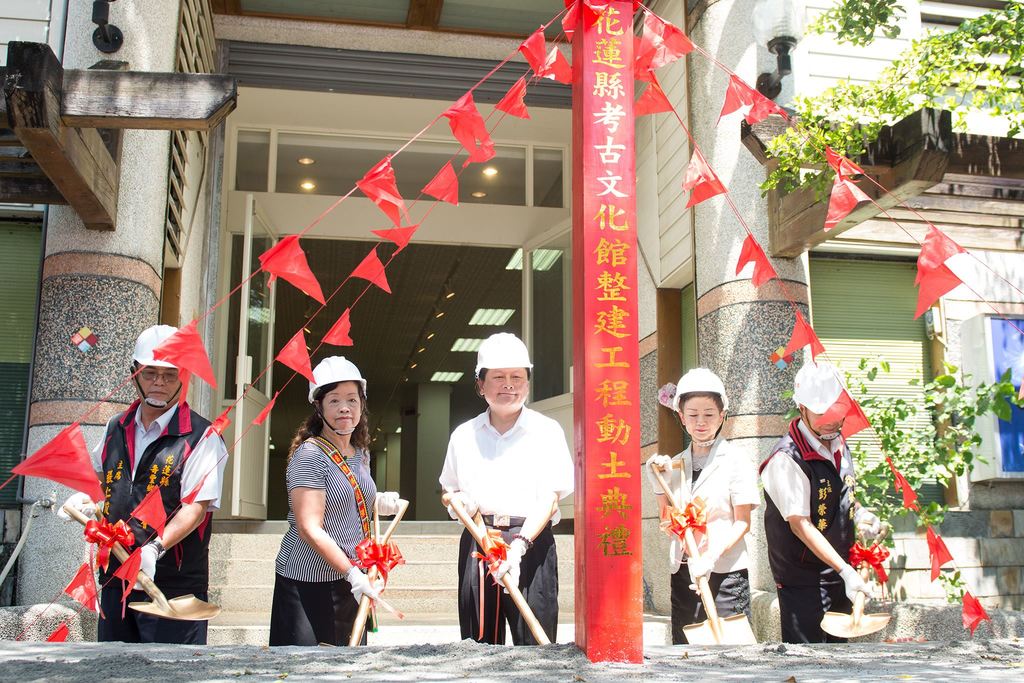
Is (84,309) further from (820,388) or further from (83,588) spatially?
(820,388)

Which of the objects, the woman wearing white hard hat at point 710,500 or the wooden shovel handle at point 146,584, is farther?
the woman wearing white hard hat at point 710,500

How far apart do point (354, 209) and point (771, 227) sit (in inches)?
174

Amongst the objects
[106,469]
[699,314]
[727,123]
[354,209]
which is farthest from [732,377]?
[354,209]

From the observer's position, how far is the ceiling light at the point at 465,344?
15.6m

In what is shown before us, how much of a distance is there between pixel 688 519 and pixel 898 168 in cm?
221

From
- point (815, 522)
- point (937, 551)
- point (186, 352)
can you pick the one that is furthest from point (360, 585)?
point (937, 551)

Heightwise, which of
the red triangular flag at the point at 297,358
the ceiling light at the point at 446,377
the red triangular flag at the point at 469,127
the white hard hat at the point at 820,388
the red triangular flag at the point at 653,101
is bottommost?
the white hard hat at the point at 820,388

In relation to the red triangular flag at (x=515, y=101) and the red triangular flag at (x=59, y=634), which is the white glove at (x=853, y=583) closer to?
the red triangular flag at (x=515, y=101)

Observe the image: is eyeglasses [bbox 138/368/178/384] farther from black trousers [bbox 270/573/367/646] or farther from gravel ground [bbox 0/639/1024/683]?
gravel ground [bbox 0/639/1024/683]

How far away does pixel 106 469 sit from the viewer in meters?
3.47

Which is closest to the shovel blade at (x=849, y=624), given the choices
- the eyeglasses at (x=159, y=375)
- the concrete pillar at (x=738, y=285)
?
the concrete pillar at (x=738, y=285)

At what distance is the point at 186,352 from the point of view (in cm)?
315

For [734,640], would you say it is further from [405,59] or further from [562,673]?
[405,59]

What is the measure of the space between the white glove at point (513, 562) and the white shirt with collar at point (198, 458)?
3.37 ft
